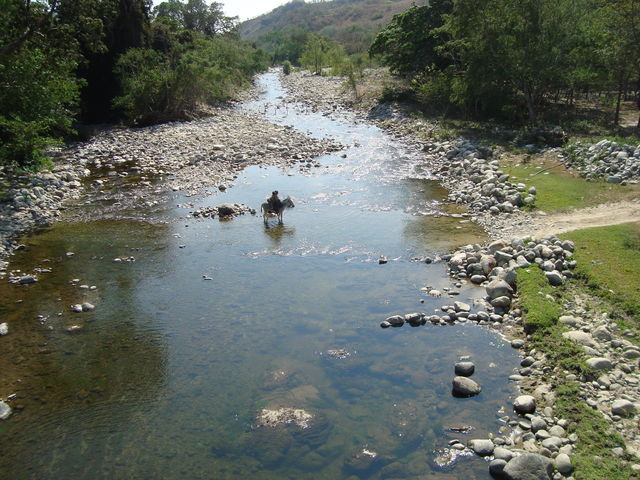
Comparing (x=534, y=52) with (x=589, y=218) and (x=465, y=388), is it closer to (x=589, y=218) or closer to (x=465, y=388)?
(x=589, y=218)

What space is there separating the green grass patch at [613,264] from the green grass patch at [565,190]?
125 inches

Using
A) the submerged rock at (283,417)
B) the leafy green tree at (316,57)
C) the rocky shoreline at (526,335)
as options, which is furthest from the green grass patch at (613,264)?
the leafy green tree at (316,57)

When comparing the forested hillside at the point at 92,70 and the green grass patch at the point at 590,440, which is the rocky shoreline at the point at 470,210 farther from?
the forested hillside at the point at 92,70

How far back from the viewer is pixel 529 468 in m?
7.60

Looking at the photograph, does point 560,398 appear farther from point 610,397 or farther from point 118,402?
point 118,402

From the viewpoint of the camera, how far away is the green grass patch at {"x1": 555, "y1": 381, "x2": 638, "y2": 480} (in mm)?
7520

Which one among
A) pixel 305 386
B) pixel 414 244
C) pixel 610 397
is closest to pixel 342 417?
pixel 305 386

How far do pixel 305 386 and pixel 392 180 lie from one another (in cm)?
1728

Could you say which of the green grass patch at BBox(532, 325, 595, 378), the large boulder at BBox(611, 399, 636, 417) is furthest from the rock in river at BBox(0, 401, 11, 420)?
the large boulder at BBox(611, 399, 636, 417)

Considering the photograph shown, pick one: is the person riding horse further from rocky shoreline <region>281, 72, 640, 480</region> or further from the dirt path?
the dirt path

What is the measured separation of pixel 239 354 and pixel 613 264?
10.2m

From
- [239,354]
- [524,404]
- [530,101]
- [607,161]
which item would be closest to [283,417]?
[239,354]

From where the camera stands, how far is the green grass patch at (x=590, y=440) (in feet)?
24.7

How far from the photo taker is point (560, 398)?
929cm
